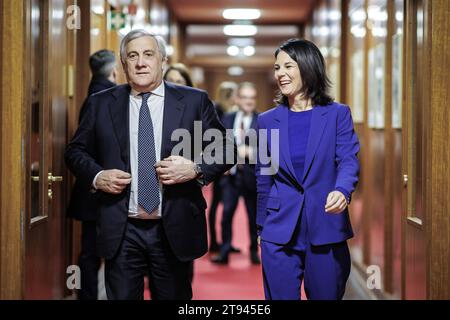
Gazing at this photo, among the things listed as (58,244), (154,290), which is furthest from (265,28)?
(154,290)

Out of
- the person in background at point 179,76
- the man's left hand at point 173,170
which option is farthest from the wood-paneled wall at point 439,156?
the person in background at point 179,76

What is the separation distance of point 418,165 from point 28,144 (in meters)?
2.18

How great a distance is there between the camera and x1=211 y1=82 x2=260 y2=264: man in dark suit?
7.54 metres

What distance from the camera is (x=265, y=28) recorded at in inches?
605

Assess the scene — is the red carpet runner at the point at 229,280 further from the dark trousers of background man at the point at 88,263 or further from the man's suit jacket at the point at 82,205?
the man's suit jacket at the point at 82,205

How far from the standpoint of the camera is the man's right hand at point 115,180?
3.30 meters

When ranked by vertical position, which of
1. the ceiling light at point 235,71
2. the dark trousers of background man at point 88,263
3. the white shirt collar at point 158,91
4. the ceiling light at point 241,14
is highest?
the ceiling light at point 235,71

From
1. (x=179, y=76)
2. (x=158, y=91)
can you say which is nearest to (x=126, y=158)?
(x=158, y=91)

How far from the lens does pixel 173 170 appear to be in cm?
330

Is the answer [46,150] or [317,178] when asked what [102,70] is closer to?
[46,150]

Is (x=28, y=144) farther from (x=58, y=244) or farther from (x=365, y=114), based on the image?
(x=365, y=114)

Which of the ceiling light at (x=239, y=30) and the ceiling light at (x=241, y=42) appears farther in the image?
the ceiling light at (x=241, y=42)

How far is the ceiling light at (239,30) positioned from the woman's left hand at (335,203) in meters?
11.6

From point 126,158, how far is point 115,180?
0.50 ft
